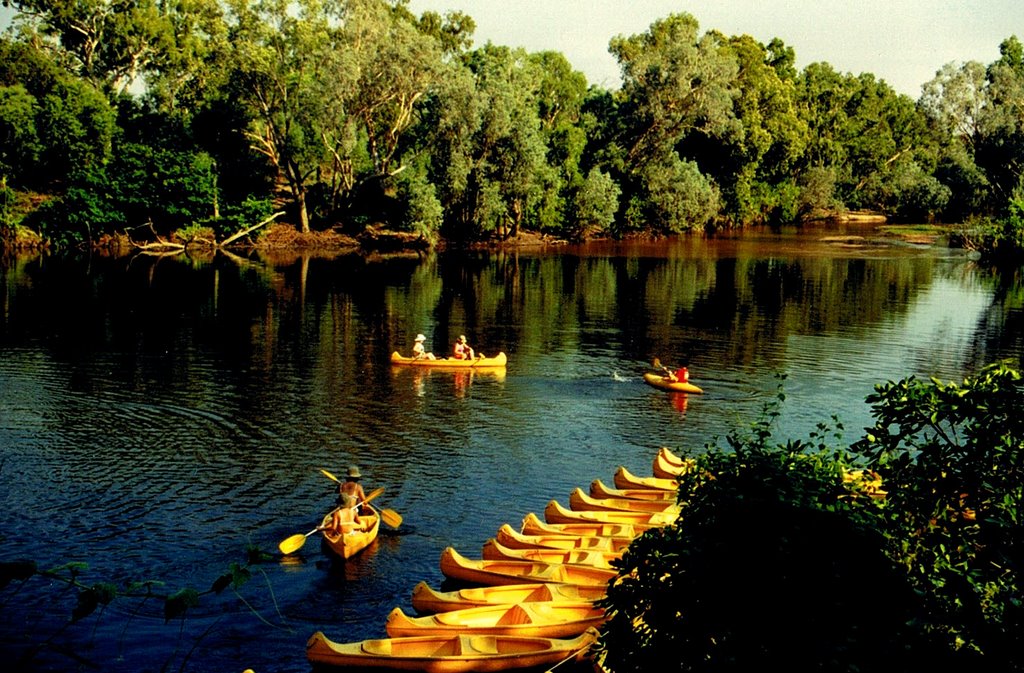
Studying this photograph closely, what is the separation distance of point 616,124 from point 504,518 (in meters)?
89.6

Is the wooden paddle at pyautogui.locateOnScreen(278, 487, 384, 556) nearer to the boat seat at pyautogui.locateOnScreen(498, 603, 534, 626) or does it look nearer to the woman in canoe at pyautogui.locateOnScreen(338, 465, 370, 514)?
the woman in canoe at pyautogui.locateOnScreen(338, 465, 370, 514)

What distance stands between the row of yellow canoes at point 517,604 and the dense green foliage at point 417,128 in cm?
6845

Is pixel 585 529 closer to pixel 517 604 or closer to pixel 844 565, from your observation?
pixel 517 604

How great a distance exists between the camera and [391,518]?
955 inches

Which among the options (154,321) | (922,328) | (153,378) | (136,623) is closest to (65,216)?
(154,321)

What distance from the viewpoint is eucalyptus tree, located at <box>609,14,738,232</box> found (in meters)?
104

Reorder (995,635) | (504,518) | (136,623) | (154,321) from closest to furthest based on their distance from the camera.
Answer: (995,635) → (136,623) → (504,518) → (154,321)

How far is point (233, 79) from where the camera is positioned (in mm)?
85625

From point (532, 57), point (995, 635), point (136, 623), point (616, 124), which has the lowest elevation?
point (136, 623)

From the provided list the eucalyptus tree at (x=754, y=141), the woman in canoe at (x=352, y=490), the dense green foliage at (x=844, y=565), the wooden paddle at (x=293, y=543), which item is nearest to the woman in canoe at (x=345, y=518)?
the woman in canoe at (x=352, y=490)

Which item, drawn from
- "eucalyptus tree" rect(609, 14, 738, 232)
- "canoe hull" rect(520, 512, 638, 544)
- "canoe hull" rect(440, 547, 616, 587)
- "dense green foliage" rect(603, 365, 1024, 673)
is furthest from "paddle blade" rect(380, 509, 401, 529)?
"eucalyptus tree" rect(609, 14, 738, 232)

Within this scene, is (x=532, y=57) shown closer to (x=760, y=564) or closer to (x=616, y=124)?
(x=616, y=124)

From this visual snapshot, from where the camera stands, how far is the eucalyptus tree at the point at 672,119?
342ft

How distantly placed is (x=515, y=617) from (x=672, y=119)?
94610 mm
